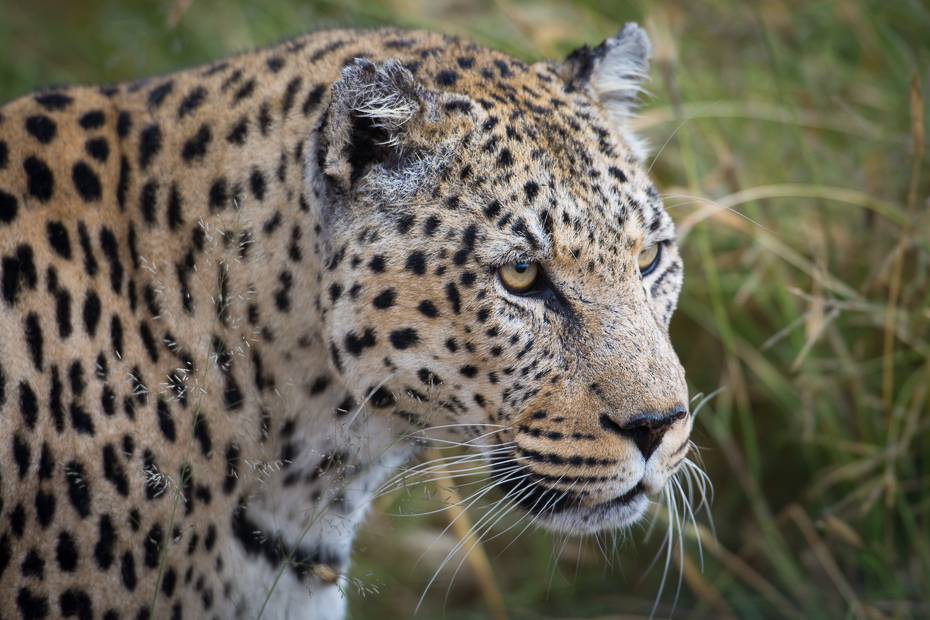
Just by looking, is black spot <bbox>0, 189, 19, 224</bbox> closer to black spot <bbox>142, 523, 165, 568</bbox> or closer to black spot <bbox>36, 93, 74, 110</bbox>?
Result: black spot <bbox>36, 93, 74, 110</bbox>

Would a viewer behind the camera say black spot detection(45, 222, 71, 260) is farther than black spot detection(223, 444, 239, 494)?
No

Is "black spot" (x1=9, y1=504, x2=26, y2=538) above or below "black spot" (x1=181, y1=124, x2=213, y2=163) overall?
below

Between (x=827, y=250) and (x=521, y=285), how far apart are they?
10.6 feet

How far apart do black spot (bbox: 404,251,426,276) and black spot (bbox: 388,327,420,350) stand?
0.70 feet

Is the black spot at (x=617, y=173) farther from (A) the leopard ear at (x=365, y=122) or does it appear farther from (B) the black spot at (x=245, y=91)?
(B) the black spot at (x=245, y=91)

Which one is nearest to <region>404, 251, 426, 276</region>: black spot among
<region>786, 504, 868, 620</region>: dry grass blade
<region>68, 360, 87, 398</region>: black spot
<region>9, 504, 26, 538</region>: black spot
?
<region>68, 360, 87, 398</region>: black spot

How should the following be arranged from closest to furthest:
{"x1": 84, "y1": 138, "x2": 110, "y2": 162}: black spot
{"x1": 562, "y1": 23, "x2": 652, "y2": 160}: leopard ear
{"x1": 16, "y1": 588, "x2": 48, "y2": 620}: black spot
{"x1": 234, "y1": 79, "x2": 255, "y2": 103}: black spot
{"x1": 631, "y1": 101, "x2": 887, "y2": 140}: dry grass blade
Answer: {"x1": 16, "y1": 588, "x2": 48, "y2": 620}: black spot, {"x1": 84, "y1": 138, "x2": 110, "y2": 162}: black spot, {"x1": 234, "y1": 79, "x2": 255, "y2": 103}: black spot, {"x1": 562, "y1": 23, "x2": 652, "y2": 160}: leopard ear, {"x1": 631, "y1": 101, "x2": 887, "y2": 140}: dry grass blade

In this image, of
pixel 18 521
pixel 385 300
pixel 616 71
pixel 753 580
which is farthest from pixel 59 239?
pixel 753 580

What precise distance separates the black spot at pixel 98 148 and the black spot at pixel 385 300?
126 centimetres

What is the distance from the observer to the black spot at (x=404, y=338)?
2.92 metres

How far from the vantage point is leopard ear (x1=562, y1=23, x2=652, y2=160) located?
3500 mm

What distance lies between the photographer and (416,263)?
291 centimetres

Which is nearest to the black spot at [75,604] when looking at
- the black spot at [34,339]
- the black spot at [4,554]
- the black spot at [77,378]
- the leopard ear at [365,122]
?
the black spot at [4,554]

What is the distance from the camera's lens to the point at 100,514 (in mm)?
2803
